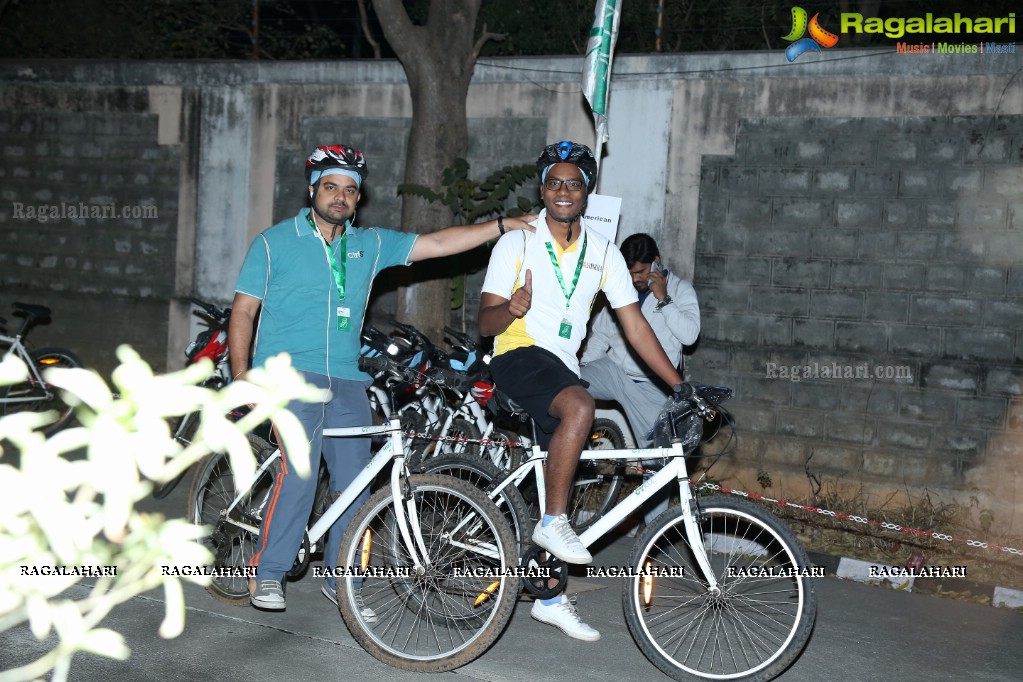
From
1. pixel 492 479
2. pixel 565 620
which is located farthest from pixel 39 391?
pixel 565 620

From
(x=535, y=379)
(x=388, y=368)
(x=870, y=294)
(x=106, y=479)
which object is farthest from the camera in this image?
(x=870, y=294)

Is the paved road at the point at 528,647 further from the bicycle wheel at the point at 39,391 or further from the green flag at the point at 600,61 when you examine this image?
the bicycle wheel at the point at 39,391

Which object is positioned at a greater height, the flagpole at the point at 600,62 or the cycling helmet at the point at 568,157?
the flagpole at the point at 600,62

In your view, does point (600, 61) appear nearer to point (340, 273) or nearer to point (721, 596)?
point (340, 273)

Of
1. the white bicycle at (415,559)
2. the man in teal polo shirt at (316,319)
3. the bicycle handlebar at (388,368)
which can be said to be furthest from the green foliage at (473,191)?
the white bicycle at (415,559)

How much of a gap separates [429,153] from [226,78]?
286 cm

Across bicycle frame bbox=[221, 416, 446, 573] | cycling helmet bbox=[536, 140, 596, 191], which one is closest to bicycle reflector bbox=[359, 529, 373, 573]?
bicycle frame bbox=[221, 416, 446, 573]

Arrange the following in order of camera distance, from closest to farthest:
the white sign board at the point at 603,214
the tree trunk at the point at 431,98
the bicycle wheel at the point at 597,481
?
the bicycle wheel at the point at 597,481 → the white sign board at the point at 603,214 → the tree trunk at the point at 431,98

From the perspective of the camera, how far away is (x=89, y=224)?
10641 millimetres

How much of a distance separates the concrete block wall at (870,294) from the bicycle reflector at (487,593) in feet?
13.5

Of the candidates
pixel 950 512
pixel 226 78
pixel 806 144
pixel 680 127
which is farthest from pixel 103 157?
pixel 950 512

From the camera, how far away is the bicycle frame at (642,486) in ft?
14.3

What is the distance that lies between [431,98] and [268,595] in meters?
4.92

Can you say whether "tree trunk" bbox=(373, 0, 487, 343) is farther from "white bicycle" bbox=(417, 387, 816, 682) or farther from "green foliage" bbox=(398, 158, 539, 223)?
"white bicycle" bbox=(417, 387, 816, 682)
